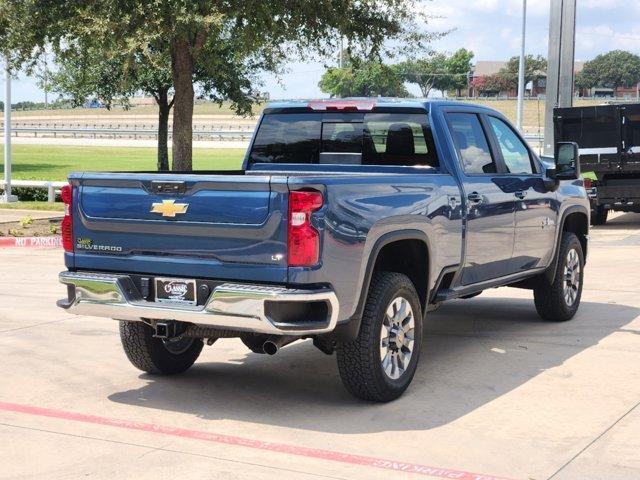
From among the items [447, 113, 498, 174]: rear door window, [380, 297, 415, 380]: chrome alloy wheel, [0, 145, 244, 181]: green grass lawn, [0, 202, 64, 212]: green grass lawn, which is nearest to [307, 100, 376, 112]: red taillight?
[447, 113, 498, 174]: rear door window

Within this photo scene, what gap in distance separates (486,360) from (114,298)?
10.3 ft

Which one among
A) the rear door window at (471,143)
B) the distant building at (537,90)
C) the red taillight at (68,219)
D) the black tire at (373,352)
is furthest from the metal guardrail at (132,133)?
the distant building at (537,90)

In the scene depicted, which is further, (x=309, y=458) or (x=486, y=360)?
(x=486, y=360)

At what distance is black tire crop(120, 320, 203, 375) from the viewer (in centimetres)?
746

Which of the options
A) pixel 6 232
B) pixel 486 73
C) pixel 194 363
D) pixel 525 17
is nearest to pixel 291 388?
pixel 194 363

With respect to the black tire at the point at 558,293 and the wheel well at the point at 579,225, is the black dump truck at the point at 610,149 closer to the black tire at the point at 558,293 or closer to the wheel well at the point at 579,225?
the wheel well at the point at 579,225

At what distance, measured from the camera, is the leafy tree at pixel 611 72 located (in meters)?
176

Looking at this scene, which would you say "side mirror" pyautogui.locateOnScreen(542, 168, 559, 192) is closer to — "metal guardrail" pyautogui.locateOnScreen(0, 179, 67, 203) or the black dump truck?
the black dump truck

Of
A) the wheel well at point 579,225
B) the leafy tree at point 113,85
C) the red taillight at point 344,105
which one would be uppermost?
the leafy tree at point 113,85

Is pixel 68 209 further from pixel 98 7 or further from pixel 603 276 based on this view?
pixel 98 7

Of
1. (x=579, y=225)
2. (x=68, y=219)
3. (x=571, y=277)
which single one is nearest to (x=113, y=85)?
(x=579, y=225)

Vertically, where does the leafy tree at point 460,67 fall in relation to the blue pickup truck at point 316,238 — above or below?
above

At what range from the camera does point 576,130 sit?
20.4 m

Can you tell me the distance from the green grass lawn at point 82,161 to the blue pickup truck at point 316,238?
93.8 ft
